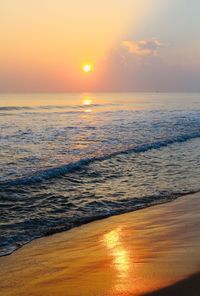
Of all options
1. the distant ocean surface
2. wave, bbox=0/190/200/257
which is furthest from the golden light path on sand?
the distant ocean surface

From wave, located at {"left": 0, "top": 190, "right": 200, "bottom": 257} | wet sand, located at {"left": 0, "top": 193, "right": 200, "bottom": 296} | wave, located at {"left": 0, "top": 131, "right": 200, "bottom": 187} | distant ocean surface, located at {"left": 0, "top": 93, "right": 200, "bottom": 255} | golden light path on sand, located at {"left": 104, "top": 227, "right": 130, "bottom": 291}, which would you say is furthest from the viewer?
wave, located at {"left": 0, "top": 131, "right": 200, "bottom": 187}

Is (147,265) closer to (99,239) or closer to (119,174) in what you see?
(99,239)

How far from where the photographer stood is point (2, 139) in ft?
56.0

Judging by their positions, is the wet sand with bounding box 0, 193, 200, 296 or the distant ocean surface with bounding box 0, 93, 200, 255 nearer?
the wet sand with bounding box 0, 193, 200, 296

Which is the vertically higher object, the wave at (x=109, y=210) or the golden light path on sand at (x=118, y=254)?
the golden light path on sand at (x=118, y=254)

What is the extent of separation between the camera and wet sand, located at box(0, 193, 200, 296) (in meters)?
3.51

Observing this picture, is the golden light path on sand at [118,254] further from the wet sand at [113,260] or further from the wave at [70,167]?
the wave at [70,167]

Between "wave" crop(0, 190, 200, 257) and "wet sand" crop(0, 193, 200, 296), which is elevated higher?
"wet sand" crop(0, 193, 200, 296)

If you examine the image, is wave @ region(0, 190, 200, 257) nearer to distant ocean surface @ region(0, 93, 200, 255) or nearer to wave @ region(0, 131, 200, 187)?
distant ocean surface @ region(0, 93, 200, 255)

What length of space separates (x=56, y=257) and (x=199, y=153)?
33.2 feet

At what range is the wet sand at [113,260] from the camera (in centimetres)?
351

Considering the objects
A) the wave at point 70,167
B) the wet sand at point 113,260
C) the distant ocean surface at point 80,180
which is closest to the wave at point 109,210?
the distant ocean surface at point 80,180

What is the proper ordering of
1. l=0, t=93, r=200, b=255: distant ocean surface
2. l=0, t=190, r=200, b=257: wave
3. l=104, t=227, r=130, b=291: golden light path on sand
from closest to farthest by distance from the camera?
l=104, t=227, r=130, b=291: golden light path on sand → l=0, t=190, r=200, b=257: wave → l=0, t=93, r=200, b=255: distant ocean surface

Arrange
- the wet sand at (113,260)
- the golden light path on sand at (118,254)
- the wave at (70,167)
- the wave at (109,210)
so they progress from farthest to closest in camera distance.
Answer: the wave at (70,167), the wave at (109,210), the golden light path on sand at (118,254), the wet sand at (113,260)
